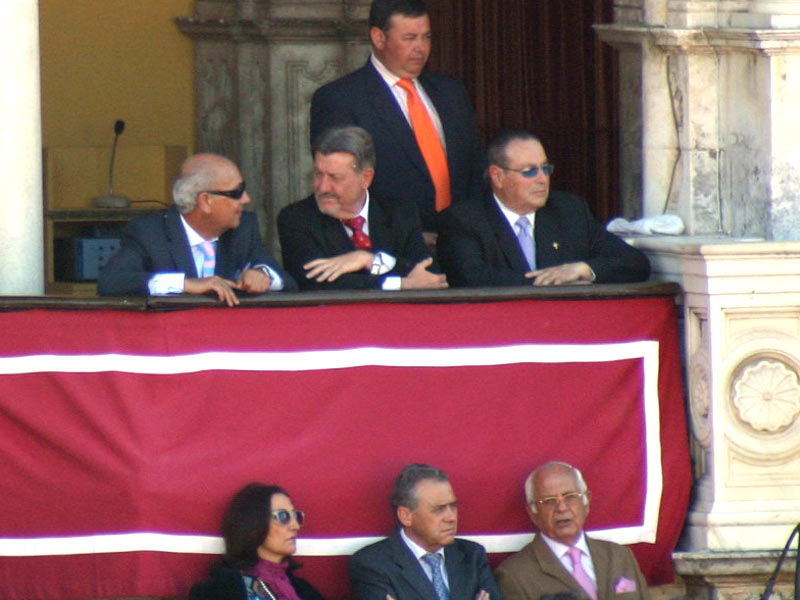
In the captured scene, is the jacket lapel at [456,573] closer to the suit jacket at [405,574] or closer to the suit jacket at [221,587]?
the suit jacket at [405,574]

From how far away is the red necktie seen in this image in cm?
807

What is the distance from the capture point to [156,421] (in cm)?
756

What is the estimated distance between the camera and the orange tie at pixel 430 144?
28.0 ft

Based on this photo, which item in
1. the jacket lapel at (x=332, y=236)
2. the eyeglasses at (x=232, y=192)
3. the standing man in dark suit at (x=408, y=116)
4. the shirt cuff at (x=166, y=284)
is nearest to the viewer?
the shirt cuff at (x=166, y=284)

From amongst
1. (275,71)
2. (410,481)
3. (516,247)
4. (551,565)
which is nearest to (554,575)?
(551,565)

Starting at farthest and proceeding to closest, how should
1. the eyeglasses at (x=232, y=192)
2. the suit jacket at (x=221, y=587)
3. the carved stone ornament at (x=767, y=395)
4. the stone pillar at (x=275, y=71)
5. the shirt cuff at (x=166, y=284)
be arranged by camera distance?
the stone pillar at (x=275, y=71) < the carved stone ornament at (x=767, y=395) < the eyeglasses at (x=232, y=192) < the shirt cuff at (x=166, y=284) < the suit jacket at (x=221, y=587)

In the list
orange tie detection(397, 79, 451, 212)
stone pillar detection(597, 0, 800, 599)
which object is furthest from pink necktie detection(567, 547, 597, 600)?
orange tie detection(397, 79, 451, 212)

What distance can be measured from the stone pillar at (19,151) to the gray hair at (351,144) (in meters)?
1.01

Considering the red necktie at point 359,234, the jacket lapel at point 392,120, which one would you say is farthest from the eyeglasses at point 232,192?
the jacket lapel at point 392,120

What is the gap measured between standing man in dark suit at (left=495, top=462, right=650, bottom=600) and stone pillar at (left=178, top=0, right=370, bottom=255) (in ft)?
13.6

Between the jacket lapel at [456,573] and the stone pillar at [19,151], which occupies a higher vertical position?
the stone pillar at [19,151]

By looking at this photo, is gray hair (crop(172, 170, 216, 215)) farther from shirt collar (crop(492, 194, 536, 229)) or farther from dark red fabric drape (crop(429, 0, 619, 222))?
dark red fabric drape (crop(429, 0, 619, 222))

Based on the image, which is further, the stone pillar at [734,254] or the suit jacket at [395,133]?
the suit jacket at [395,133]

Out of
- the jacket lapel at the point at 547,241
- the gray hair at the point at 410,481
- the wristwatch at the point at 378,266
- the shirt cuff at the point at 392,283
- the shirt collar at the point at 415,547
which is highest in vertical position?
the jacket lapel at the point at 547,241
